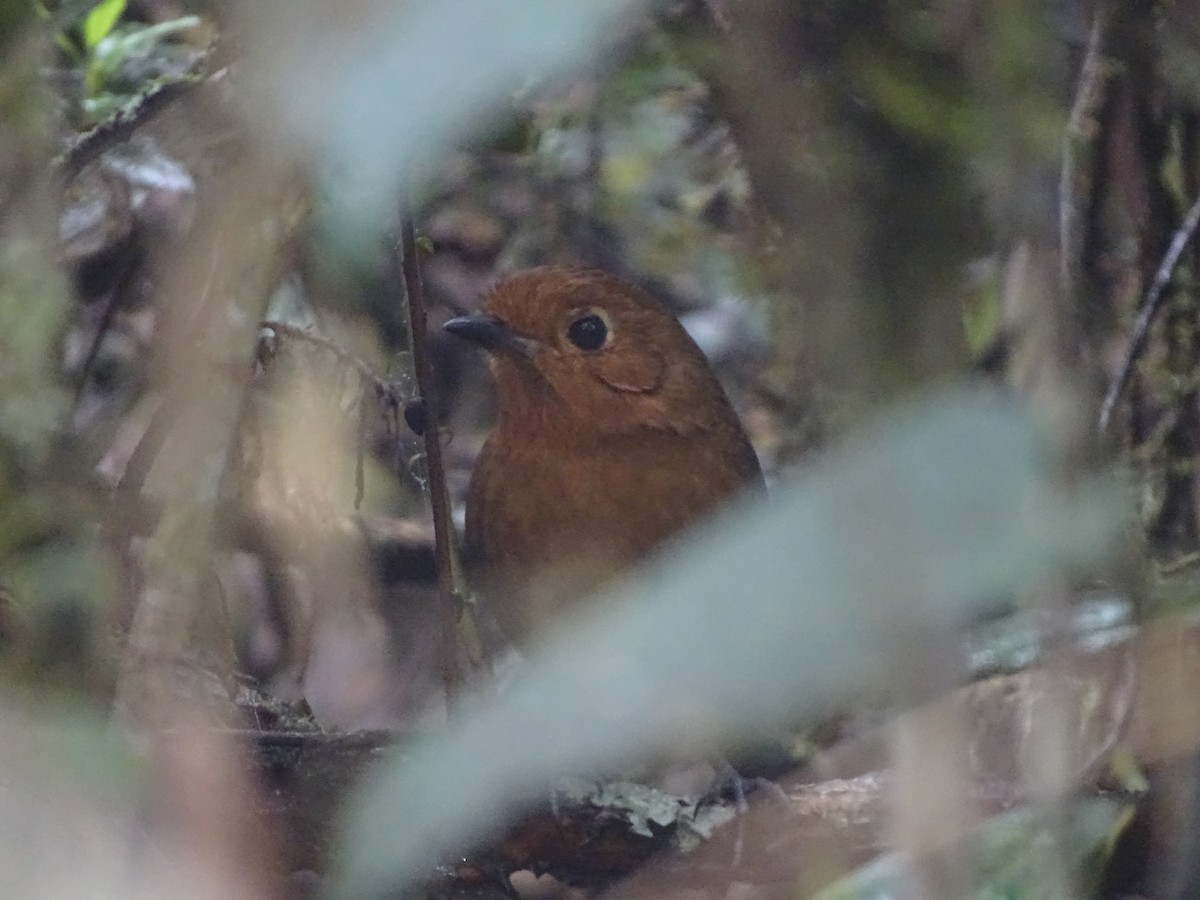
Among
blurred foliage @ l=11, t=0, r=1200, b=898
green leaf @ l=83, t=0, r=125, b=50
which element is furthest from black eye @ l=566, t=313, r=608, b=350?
green leaf @ l=83, t=0, r=125, b=50

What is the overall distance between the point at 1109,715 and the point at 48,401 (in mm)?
1538

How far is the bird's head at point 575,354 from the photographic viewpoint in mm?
3158

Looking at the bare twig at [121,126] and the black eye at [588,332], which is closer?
the bare twig at [121,126]

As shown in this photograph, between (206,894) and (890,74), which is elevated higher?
(206,894)

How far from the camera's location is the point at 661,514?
304cm

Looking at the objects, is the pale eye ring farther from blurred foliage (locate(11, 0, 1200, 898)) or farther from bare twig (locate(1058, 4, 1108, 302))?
bare twig (locate(1058, 4, 1108, 302))

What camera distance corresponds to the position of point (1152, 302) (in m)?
2.23

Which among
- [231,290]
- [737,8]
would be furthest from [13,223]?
[737,8]

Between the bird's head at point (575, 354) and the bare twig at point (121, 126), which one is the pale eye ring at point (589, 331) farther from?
the bare twig at point (121, 126)

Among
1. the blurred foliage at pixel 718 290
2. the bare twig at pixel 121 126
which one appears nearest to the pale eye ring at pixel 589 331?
the blurred foliage at pixel 718 290

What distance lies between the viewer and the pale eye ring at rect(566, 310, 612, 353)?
Result: 3236mm

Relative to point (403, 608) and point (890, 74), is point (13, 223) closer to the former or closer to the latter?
point (890, 74)

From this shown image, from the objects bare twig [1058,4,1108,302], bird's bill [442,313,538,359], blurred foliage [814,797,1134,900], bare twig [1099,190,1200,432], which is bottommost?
blurred foliage [814,797,1134,900]

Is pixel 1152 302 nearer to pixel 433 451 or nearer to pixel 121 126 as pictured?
pixel 433 451
